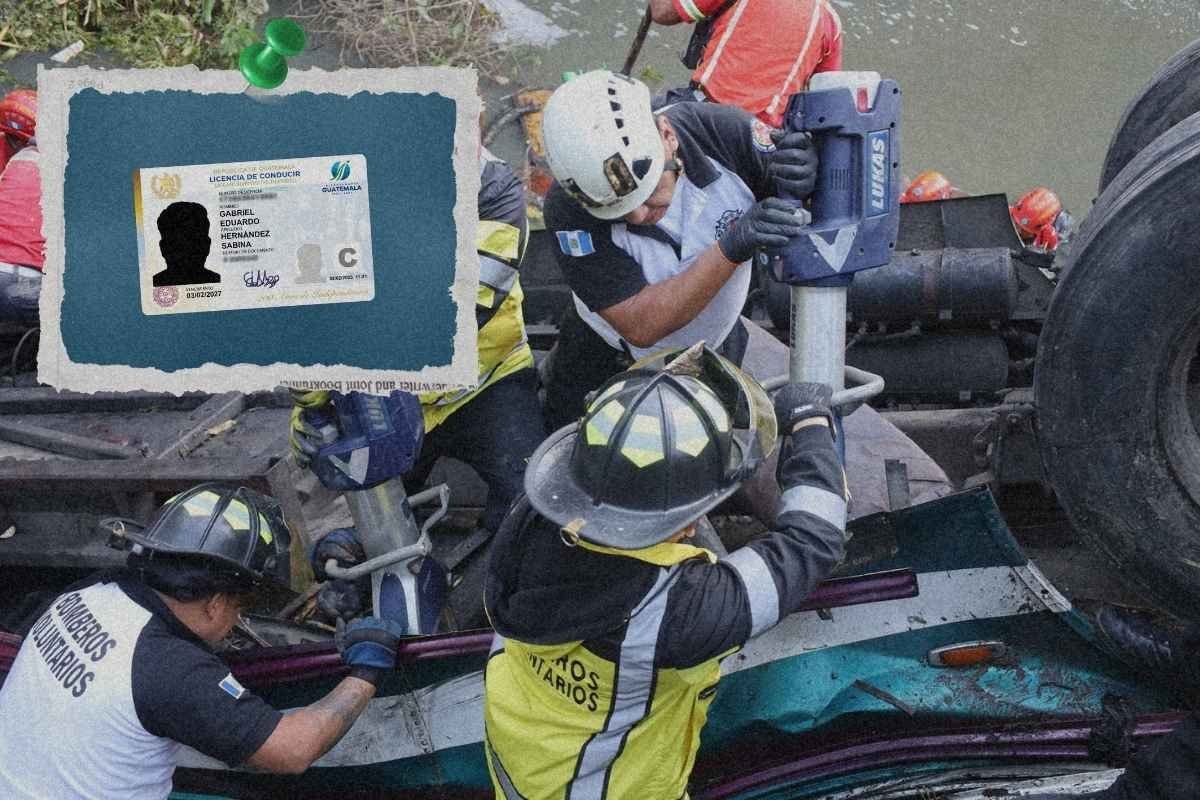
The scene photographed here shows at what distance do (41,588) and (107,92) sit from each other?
95.3 inches

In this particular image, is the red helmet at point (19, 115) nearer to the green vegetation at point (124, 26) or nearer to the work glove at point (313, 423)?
the green vegetation at point (124, 26)

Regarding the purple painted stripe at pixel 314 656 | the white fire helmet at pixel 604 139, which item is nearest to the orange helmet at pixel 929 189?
the white fire helmet at pixel 604 139

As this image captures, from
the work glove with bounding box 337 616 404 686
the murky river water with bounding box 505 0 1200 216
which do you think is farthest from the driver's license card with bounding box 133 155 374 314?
the murky river water with bounding box 505 0 1200 216

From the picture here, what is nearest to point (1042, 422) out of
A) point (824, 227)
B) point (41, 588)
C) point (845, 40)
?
point (824, 227)

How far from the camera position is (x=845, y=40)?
7.73m

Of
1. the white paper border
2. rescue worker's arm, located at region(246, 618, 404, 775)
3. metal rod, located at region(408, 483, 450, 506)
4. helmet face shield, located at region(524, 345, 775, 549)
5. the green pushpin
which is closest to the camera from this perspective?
the green pushpin

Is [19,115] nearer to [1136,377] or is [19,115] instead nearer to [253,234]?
[253,234]

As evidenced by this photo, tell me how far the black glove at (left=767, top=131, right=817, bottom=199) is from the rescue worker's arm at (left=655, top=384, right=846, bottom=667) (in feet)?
1.47

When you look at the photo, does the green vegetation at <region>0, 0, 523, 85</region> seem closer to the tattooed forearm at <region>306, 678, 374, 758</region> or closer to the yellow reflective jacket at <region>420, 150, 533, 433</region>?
the yellow reflective jacket at <region>420, 150, 533, 433</region>

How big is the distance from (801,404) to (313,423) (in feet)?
4.02

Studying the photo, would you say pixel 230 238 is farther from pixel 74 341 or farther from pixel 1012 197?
pixel 1012 197

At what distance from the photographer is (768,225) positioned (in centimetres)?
224

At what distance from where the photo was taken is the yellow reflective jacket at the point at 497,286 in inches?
115

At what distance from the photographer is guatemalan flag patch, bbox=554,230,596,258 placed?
2730 mm
